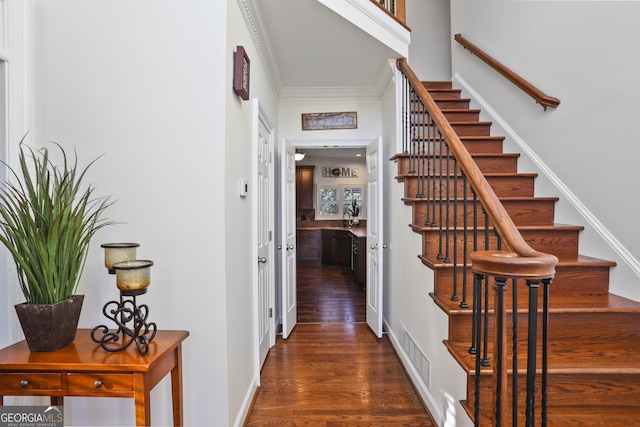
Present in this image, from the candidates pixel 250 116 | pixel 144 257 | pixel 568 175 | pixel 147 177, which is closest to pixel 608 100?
pixel 568 175

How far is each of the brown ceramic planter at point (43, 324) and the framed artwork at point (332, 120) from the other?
2817 millimetres

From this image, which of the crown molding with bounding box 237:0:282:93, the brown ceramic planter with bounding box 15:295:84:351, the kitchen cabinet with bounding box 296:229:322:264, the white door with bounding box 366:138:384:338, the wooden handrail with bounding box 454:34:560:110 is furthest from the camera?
the kitchen cabinet with bounding box 296:229:322:264

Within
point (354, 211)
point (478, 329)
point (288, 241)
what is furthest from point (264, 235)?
point (354, 211)

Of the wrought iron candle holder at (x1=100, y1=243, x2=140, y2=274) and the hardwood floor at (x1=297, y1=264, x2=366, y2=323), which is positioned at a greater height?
the wrought iron candle holder at (x1=100, y1=243, x2=140, y2=274)

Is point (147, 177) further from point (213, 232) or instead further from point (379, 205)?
point (379, 205)

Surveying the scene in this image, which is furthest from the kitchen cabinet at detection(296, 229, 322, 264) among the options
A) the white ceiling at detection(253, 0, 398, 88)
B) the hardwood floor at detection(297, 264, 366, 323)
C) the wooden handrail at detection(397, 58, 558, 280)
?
the wooden handrail at detection(397, 58, 558, 280)

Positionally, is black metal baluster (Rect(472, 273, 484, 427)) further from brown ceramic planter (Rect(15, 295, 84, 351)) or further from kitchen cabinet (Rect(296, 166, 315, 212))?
kitchen cabinet (Rect(296, 166, 315, 212))

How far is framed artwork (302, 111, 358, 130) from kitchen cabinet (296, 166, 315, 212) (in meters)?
4.22

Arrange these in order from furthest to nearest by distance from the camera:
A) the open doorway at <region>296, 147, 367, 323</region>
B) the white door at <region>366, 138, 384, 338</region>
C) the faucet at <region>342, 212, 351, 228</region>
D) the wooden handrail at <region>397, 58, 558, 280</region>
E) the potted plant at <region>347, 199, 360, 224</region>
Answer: the faucet at <region>342, 212, 351, 228</region> → the potted plant at <region>347, 199, 360, 224</region> → the open doorway at <region>296, 147, 367, 323</region> → the white door at <region>366, 138, 384, 338</region> → the wooden handrail at <region>397, 58, 558, 280</region>

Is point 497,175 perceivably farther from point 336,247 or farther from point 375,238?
point 336,247

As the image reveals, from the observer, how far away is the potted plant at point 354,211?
761cm

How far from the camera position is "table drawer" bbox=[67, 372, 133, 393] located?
1250mm

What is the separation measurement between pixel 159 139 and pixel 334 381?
2090 mm

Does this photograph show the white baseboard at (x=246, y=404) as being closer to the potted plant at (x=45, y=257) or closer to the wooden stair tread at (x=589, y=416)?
the potted plant at (x=45, y=257)
